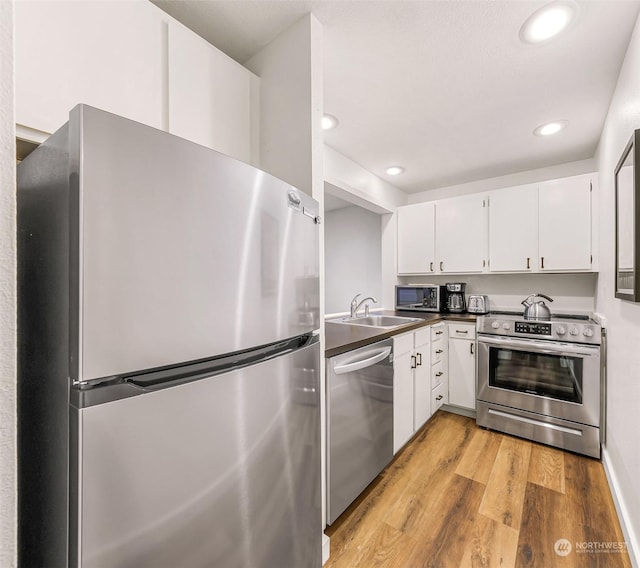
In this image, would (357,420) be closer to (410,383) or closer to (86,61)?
(410,383)

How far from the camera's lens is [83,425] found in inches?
18.0

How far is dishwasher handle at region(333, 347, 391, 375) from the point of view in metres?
→ 1.45

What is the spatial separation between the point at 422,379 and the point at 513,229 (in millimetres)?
1667

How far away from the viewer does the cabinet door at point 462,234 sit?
2938 millimetres

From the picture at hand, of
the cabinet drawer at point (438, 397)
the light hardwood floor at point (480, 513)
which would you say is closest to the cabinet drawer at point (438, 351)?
the cabinet drawer at point (438, 397)

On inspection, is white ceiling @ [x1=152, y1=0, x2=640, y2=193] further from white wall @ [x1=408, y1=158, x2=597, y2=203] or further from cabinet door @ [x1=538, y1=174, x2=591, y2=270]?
cabinet door @ [x1=538, y1=174, x2=591, y2=270]

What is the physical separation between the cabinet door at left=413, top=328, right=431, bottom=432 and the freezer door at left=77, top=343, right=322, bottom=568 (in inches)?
60.2

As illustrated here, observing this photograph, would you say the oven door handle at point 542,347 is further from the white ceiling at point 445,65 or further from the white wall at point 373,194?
the white ceiling at point 445,65

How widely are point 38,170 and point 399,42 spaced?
1588 mm

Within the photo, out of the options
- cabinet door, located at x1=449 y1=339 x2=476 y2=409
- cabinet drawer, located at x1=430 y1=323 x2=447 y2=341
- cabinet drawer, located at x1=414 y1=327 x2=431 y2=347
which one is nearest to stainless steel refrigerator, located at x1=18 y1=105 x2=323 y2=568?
cabinet drawer, located at x1=414 y1=327 x2=431 y2=347

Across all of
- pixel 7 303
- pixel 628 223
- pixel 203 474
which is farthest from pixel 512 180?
pixel 7 303

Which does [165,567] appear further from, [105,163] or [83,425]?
[105,163]

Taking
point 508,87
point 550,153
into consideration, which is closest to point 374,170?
point 508,87

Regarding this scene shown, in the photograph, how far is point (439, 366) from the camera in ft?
8.82
